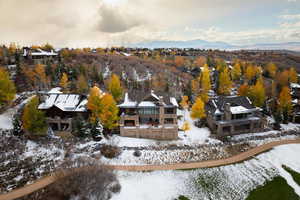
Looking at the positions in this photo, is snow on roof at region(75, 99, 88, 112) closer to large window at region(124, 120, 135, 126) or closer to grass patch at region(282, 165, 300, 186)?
large window at region(124, 120, 135, 126)

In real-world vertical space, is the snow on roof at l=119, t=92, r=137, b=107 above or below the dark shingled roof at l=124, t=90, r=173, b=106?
below

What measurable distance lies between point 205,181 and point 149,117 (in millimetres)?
16910

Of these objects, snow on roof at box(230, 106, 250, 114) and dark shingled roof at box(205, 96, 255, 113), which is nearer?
snow on roof at box(230, 106, 250, 114)

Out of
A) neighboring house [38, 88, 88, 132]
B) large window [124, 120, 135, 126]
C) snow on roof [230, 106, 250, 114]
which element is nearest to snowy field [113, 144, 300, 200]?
snow on roof [230, 106, 250, 114]

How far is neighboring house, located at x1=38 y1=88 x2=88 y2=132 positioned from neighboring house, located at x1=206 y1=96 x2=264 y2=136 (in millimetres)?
29212

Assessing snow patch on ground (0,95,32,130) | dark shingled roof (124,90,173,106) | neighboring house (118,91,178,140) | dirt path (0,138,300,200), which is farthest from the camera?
dark shingled roof (124,90,173,106)

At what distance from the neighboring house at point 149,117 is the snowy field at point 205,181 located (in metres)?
10.2

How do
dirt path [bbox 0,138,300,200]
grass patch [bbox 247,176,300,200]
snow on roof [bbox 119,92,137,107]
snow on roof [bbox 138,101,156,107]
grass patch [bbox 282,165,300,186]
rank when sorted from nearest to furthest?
dirt path [bbox 0,138,300,200] < grass patch [bbox 247,176,300,200] < grass patch [bbox 282,165,300,186] < snow on roof [bbox 138,101,156,107] < snow on roof [bbox 119,92,137,107]

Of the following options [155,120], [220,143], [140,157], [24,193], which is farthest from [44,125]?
[220,143]

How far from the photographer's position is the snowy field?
24.9 metres

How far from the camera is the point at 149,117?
39.1 m

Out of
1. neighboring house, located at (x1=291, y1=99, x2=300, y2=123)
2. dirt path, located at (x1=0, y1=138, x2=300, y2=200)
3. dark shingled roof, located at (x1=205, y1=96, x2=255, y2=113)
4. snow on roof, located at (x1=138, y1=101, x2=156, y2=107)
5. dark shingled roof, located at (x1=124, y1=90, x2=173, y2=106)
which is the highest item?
dark shingled roof, located at (x1=124, y1=90, x2=173, y2=106)

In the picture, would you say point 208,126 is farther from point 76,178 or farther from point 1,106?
point 1,106

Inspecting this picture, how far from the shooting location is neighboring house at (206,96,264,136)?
1592 inches
